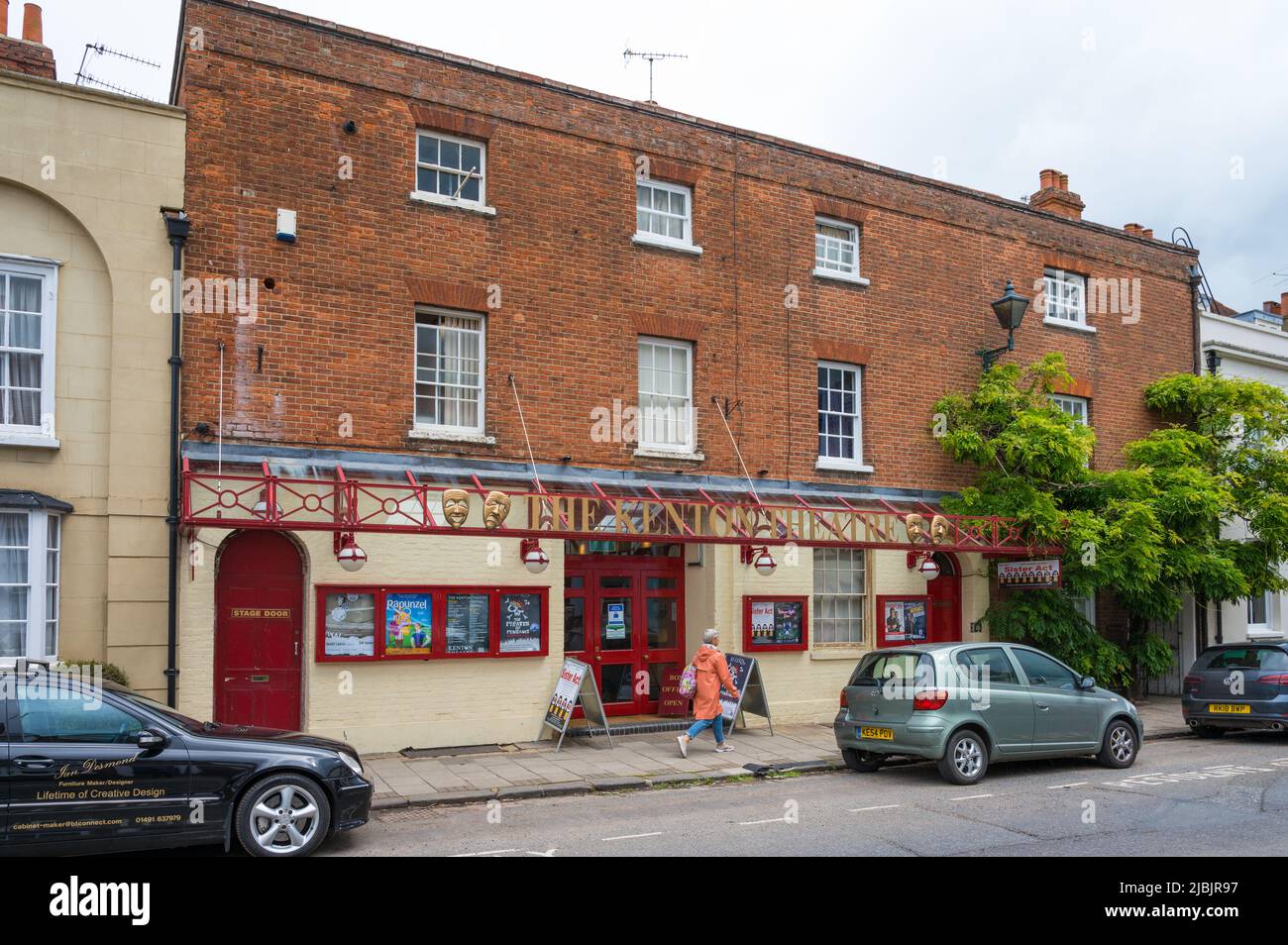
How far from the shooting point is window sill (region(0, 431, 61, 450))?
11.8 meters

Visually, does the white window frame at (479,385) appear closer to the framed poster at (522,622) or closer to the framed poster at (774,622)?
the framed poster at (522,622)

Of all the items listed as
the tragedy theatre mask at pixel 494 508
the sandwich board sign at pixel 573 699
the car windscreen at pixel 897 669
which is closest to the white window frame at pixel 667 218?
the tragedy theatre mask at pixel 494 508

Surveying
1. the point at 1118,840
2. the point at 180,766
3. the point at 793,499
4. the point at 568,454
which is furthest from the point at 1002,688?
the point at 180,766

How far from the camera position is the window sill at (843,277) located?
17.4 m

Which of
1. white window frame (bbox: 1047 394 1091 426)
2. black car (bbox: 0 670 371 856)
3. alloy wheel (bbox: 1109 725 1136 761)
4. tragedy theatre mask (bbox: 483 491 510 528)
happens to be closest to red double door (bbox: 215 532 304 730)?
tragedy theatre mask (bbox: 483 491 510 528)

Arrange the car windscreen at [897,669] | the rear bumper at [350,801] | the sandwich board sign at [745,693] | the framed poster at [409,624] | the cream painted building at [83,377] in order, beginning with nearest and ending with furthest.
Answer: the rear bumper at [350,801]
the car windscreen at [897,669]
the cream painted building at [83,377]
the framed poster at [409,624]
the sandwich board sign at [745,693]

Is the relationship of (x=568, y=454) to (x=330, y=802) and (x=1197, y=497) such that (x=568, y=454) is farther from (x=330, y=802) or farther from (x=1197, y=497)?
(x=1197, y=497)

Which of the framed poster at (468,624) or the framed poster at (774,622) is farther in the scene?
the framed poster at (774,622)

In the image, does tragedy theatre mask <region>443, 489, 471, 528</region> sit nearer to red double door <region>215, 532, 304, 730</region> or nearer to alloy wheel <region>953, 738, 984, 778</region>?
red double door <region>215, 532, 304, 730</region>

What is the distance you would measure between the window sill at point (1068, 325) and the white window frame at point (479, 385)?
36.8 feet

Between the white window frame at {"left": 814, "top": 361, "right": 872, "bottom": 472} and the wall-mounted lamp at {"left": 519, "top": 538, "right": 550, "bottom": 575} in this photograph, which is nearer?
the wall-mounted lamp at {"left": 519, "top": 538, "right": 550, "bottom": 575}

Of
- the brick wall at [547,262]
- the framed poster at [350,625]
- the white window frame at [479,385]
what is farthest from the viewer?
the white window frame at [479,385]

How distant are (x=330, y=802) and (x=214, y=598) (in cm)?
491

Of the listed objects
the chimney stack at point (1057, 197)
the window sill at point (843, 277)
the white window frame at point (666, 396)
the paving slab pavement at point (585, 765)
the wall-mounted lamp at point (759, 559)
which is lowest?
the paving slab pavement at point (585, 765)
